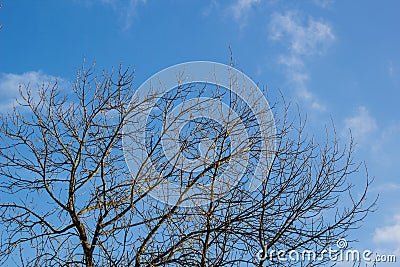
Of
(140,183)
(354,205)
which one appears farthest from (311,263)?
(140,183)

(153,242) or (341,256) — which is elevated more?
(341,256)

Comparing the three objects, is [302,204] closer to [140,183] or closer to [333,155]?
[333,155]

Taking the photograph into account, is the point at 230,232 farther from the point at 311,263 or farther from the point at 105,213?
the point at 105,213

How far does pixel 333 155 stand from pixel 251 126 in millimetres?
994

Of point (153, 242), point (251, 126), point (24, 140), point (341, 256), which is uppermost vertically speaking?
point (251, 126)

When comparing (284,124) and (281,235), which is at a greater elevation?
(284,124)

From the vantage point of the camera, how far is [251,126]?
6.12m

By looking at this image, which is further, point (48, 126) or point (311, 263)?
point (48, 126)

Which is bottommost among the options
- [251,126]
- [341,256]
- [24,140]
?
[341,256]

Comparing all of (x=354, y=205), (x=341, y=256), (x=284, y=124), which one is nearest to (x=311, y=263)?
(x=341, y=256)

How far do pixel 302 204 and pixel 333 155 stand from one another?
778mm

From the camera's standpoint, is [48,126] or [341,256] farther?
[48,126]

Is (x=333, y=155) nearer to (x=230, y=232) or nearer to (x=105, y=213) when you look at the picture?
(x=230, y=232)

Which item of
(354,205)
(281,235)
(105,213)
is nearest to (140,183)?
(105,213)
